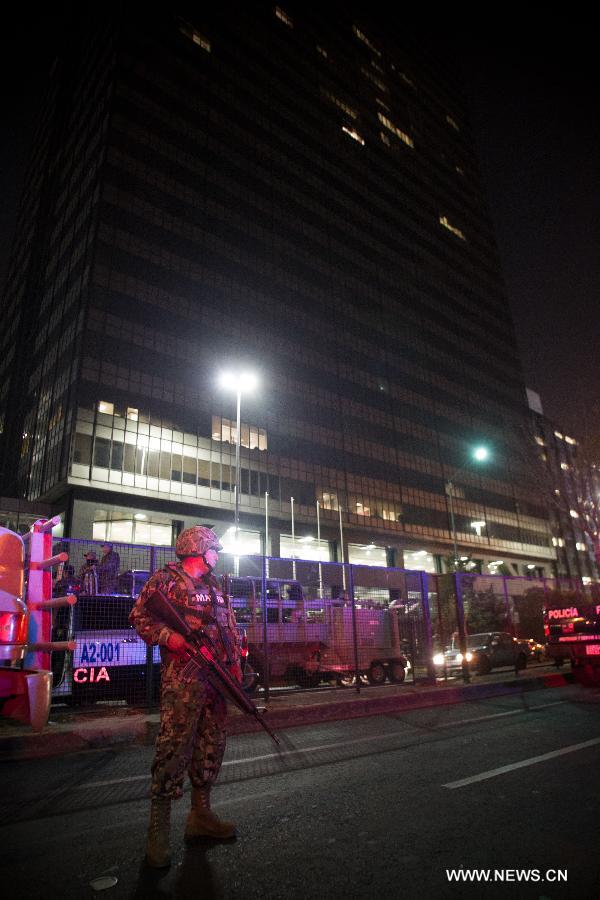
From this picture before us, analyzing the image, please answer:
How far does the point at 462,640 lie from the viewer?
11.3 m

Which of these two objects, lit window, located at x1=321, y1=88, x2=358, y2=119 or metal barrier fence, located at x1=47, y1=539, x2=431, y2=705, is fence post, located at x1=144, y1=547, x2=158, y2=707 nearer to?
metal barrier fence, located at x1=47, y1=539, x2=431, y2=705

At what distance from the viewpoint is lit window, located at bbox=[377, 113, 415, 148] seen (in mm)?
78062

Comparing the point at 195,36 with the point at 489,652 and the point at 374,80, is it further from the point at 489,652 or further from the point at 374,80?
the point at 489,652

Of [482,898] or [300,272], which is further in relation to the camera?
[300,272]

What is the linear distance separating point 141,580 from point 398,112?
9562cm

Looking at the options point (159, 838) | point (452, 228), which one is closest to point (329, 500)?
point (159, 838)

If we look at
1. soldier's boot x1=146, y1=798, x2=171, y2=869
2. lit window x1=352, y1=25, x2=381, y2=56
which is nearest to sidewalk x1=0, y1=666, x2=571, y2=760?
soldier's boot x1=146, y1=798, x2=171, y2=869

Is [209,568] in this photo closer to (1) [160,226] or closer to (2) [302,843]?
(2) [302,843]

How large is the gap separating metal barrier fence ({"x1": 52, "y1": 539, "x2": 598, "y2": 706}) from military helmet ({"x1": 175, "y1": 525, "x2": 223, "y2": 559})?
424cm

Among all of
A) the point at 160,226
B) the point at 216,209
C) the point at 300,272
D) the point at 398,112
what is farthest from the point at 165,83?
the point at 398,112

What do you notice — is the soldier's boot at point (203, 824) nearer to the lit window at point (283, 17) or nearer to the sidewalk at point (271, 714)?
the sidewalk at point (271, 714)

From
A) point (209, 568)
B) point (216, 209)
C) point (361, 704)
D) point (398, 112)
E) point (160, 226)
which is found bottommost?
point (361, 704)

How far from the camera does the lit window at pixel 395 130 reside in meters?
78.1

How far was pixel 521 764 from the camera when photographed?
4.36 meters
